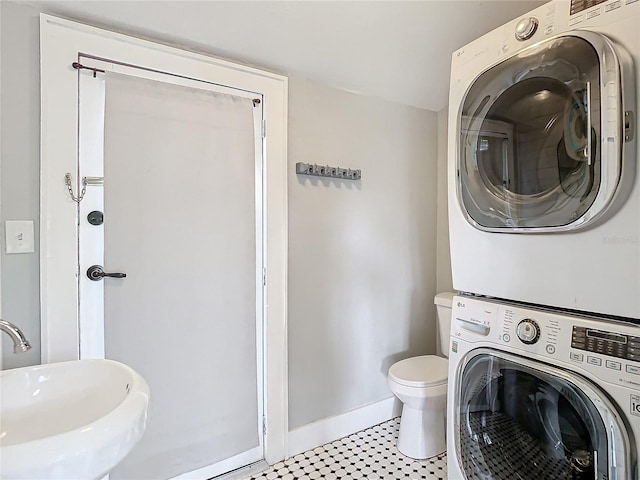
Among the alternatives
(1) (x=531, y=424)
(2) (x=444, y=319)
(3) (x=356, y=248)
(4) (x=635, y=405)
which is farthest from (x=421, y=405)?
(4) (x=635, y=405)

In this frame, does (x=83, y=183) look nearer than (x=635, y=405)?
No

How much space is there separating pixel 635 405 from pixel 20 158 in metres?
1.97

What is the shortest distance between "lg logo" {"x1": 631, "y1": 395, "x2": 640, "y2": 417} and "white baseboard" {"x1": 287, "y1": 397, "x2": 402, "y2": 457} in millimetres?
1432

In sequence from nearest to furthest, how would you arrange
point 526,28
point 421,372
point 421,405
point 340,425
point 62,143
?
point 526,28 < point 62,143 < point 421,405 < point 421,372 < point 340,425

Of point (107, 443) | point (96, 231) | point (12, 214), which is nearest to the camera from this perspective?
point (107, 443)

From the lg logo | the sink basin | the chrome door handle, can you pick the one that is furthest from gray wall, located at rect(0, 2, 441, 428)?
the lg logo

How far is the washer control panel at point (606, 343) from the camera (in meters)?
0.91

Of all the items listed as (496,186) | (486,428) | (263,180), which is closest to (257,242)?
(263,180)

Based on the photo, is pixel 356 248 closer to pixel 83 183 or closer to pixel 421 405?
pixel 421 405

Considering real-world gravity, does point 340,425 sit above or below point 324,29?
below

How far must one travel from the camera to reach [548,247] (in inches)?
43.3

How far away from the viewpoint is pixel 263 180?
68.6 inches

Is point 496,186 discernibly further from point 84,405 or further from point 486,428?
point 84,405

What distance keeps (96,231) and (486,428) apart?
161 centimetres
